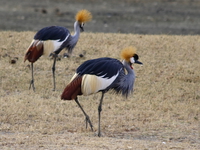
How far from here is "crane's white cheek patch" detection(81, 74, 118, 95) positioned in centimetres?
718

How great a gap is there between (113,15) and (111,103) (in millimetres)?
10349

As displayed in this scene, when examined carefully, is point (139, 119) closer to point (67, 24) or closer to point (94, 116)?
point (94, 116)

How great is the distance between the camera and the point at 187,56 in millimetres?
11789

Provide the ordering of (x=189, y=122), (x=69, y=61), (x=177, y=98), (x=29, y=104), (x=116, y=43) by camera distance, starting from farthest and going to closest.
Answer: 1. (x=116, y=43)
2. (x=69, y=61)
3. (x=177, y=98)
4. (x=29, y=104)
5. (x=189, y=122)

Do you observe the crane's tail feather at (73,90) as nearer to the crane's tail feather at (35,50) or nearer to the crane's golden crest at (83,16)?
the crane's tail feather at (35,50)

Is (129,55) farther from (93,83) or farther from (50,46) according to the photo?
(50,46)

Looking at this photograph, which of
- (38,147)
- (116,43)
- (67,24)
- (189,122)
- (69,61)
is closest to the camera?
(38,147)

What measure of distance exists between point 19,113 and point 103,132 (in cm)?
A: 163

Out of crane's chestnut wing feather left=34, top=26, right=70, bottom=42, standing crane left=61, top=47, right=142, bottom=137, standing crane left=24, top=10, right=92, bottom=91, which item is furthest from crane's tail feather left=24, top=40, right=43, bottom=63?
standing crane left=61, top=47, right=142, bottom=137

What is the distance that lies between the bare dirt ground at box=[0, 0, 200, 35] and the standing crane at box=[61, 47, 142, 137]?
327 inches

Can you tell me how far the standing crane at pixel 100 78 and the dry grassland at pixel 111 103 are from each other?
584 millimetres

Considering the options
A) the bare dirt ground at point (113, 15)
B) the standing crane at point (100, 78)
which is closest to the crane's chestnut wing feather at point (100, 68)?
the standing crane at point (100, 78)

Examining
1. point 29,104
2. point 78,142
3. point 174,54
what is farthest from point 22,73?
point 78,142

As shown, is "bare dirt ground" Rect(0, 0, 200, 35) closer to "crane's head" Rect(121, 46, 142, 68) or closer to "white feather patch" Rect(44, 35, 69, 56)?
"white feather patch" Rect(44, 35, 69, 56)
